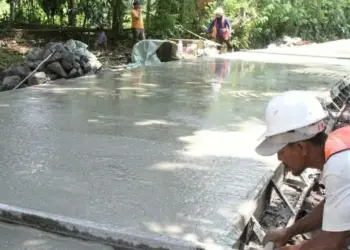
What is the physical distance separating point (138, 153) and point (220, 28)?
10571 mm

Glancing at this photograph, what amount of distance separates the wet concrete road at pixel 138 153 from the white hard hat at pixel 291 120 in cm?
90

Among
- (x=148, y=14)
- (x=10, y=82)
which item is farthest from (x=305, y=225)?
(x=148, y=14)

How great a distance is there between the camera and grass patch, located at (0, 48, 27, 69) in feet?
38.2

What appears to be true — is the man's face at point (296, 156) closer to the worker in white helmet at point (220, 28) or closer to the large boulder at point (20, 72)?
the large boulder at point (20, 72)

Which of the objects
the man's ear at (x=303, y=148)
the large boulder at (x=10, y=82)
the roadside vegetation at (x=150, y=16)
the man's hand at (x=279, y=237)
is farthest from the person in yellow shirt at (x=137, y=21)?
the man's ear at (x=303, y=148)

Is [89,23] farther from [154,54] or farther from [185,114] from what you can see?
[185,114]

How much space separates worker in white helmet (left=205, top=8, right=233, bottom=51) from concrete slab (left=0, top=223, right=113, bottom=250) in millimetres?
11884

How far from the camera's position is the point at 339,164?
2.00m

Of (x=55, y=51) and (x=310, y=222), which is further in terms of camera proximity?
(x=55, y=51)

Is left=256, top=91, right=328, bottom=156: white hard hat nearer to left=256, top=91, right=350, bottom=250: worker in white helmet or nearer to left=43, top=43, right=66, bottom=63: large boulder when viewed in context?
left=256, top=91, right=350, bottom=250: worker in white helmet

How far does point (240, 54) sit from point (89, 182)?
34.9ft

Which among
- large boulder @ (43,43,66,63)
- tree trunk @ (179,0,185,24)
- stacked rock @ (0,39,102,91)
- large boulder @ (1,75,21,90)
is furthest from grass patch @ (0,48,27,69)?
tree trunk @ (179,0,185,24)

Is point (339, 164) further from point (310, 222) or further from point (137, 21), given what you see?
point (137, 21)

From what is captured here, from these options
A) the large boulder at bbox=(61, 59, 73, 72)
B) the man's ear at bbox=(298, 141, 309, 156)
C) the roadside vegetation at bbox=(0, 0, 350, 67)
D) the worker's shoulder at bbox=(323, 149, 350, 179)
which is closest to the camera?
the worker's shoulder at bbox=(323, 149, 350, 179)
